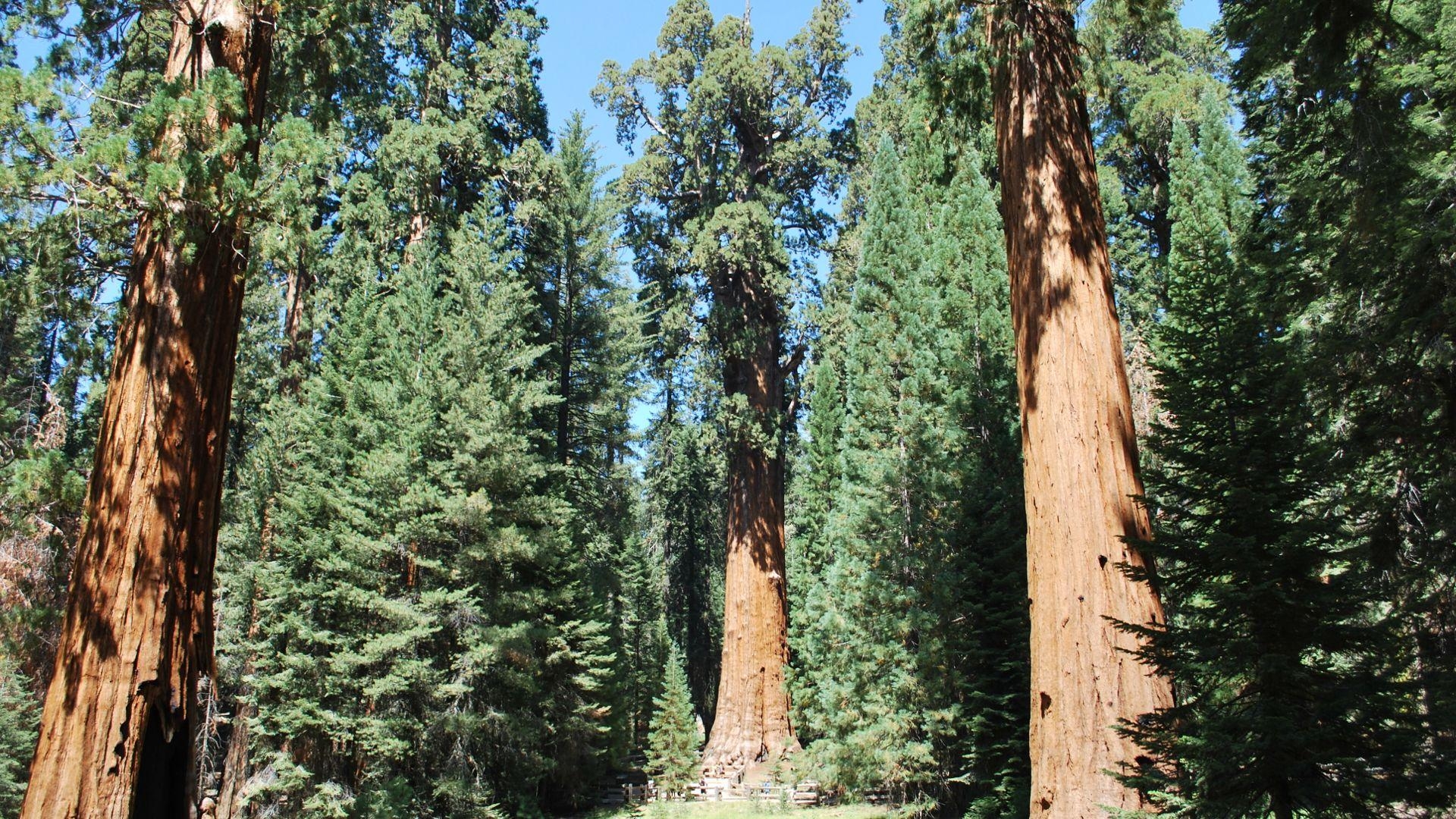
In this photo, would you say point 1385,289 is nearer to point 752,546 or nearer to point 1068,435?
point 1068,435

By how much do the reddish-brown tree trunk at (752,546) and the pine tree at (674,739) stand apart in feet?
3.04

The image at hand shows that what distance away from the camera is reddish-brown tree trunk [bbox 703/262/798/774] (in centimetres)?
1814

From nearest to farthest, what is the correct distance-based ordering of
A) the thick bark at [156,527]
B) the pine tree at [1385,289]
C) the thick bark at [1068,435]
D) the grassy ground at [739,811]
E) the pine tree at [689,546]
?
1. the thick bark at [156,527]
2. the thick bark at [1068,435]
3. the pine tree at [1385,289]
4. the grassy ground at [739,811]
5. the pine tree at [689,546]

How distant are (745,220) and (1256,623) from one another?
1505cm

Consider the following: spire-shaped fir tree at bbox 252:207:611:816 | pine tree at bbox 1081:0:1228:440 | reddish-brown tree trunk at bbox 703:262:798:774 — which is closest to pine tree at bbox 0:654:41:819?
spire-shaped fir tree at bbox 252:207:611:816

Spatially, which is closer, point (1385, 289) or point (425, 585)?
point (1385, 289)

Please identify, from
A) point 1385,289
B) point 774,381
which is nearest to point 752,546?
point 774,381

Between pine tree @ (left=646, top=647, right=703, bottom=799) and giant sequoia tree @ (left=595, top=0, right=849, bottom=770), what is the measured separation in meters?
1.16

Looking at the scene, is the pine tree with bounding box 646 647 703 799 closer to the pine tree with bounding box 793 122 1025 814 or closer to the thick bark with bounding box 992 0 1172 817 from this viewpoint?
the pine tree with bounding box 793 122 1025 814

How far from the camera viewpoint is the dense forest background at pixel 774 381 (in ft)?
15.1

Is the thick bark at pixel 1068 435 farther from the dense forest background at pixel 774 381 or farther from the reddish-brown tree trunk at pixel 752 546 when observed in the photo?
the reddish-brown tree trunk at pixel 752 546

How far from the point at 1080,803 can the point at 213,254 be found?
18.7 ft

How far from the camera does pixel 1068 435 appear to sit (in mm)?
4707

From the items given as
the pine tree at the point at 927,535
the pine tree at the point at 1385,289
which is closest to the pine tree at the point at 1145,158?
the pine tree at the point at 927,535
